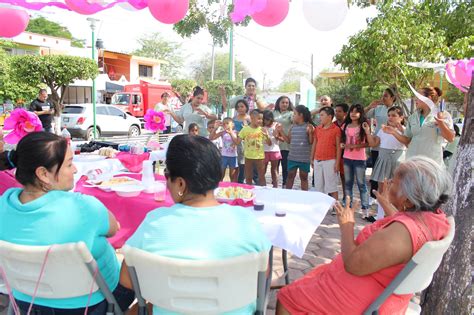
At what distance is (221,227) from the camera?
1.37 metres

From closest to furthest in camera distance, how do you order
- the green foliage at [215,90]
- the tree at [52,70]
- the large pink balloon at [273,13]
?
the large pink balloon at [273,13], the tree at [52,70], the green foliage at [215,90]

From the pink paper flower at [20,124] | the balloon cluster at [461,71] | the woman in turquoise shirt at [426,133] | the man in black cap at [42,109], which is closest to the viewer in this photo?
the pink paper flower at [20,124]

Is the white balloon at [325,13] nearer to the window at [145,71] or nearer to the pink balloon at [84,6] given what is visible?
the pink balloon at [84,6]

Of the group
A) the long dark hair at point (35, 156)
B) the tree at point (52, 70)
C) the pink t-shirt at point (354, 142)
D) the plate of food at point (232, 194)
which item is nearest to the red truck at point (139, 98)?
the tree at point (52, 70)

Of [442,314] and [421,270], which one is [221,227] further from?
[442,314]

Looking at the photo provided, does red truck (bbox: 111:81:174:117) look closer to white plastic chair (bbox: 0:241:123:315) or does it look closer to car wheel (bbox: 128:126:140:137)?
car wheel (bbox: 128:126:140:137)

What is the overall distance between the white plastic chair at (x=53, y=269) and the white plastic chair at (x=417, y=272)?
1.12m

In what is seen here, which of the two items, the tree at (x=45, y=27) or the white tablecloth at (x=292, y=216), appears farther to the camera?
the tree at (x=45, y=27)

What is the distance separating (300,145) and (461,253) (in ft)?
9.35

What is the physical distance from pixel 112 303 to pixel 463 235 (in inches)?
76.2

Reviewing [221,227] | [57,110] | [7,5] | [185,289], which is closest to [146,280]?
[185,289]

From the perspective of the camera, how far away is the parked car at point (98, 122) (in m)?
13.1

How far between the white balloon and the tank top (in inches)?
54.5

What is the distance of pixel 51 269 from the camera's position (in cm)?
145
